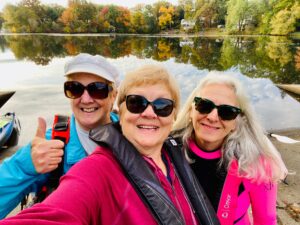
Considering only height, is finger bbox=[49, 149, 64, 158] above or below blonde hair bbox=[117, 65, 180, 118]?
below

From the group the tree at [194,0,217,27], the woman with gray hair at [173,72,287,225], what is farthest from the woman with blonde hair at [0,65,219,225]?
the tree at [194,0,217,27]

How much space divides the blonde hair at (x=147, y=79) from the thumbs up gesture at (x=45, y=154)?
0.56 metres

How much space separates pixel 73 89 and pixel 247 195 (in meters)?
1.72

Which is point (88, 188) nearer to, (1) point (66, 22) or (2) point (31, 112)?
(2) point (31, 112)

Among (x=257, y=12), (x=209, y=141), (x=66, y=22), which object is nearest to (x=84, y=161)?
(x=209, y=141)

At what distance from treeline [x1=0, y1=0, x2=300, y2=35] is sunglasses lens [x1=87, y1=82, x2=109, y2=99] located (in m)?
80.4

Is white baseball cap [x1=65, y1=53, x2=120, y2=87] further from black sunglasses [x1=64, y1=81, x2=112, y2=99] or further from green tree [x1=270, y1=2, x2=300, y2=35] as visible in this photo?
green tree [x1=270, y1=2, x2=300, y2=35]

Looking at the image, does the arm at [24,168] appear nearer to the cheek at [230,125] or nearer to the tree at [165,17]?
the cheek at [230,125]

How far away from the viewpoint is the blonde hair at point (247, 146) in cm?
222

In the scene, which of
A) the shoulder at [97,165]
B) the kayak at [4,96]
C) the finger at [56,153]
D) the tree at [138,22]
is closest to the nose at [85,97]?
the finger at [56,153]

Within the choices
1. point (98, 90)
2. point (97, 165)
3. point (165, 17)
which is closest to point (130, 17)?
point (165, 17)

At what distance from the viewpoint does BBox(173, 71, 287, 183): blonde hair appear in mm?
2221

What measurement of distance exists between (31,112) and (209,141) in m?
15.5

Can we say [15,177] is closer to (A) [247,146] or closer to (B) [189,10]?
(A) [247,146]
